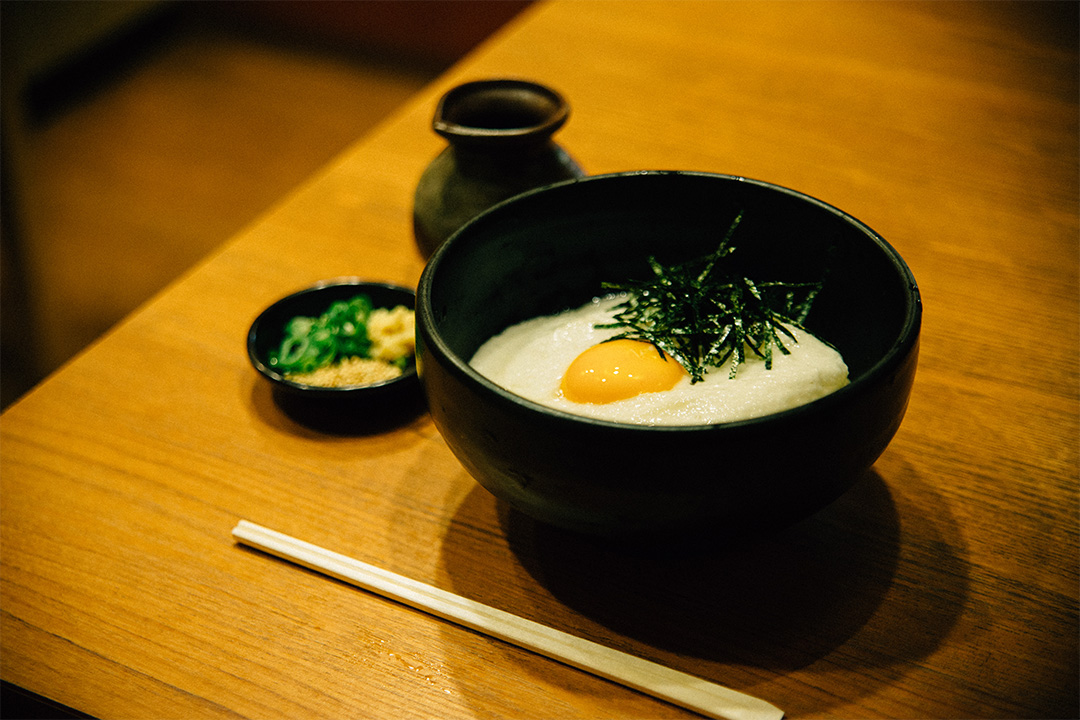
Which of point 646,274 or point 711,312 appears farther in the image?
point 646,274

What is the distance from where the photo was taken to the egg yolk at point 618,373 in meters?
0.87

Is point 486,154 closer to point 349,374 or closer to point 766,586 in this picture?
point 349,374

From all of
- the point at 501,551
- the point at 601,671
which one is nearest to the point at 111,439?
the point at 501,551

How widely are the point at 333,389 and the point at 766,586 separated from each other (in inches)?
21.5

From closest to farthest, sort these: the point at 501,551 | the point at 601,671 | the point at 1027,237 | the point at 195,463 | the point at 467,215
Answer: the point at 601,671 < the point at 501,551 < the point at 195,463 < the point at 467,215 < the point at 1027,237

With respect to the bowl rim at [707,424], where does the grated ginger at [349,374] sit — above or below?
below

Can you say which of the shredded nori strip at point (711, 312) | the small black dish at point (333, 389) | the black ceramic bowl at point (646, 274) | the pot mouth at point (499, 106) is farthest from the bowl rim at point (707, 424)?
the pot mouth at point (499, 106)

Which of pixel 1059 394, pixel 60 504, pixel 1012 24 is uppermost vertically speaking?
pixel 1012 24

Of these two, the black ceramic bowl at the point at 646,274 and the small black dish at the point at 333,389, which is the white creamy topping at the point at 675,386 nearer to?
the black ceramic bowl at the point at 646,274

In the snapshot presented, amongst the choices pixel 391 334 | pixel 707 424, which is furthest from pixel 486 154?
pixel 707 424

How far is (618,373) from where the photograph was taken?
0.88 m

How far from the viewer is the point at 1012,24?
2.13 meters

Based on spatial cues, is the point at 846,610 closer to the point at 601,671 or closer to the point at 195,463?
the point at 601,671

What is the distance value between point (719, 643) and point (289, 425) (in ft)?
1.96
